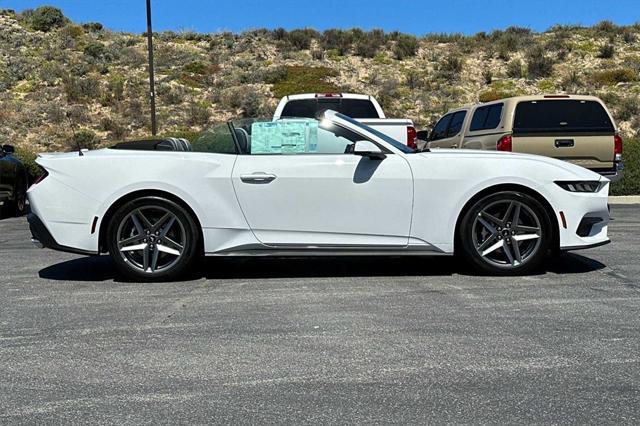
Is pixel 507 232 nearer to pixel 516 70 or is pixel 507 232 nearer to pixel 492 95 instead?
pixel 492 95

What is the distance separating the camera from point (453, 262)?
6.82m

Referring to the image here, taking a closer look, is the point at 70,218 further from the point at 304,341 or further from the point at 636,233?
the point at 636,233

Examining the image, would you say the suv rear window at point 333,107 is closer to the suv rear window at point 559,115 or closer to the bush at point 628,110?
the suv rear window at point 559,115

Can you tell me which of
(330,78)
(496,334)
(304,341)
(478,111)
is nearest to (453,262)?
(496,334)

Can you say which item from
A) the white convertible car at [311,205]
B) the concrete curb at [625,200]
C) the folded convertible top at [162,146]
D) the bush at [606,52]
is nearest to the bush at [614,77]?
the bush at [606,52]

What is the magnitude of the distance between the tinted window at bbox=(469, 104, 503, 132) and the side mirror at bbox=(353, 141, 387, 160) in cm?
555

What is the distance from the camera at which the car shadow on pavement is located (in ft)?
20.9

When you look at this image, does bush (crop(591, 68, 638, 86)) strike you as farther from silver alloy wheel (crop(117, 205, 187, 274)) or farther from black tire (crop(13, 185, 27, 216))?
silver alloy wheel (crop(117, 205, 187, 274))

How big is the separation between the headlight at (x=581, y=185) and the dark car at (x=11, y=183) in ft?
30.8

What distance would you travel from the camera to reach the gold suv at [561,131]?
10.1m

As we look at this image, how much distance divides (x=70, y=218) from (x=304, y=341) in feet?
9.00

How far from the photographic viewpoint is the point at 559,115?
1044cm

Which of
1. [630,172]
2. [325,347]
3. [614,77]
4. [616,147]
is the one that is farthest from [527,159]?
[614,77]

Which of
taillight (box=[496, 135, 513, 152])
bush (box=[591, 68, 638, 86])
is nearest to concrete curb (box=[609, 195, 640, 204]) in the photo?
taillight (box=[496, 135, 513, 152])
